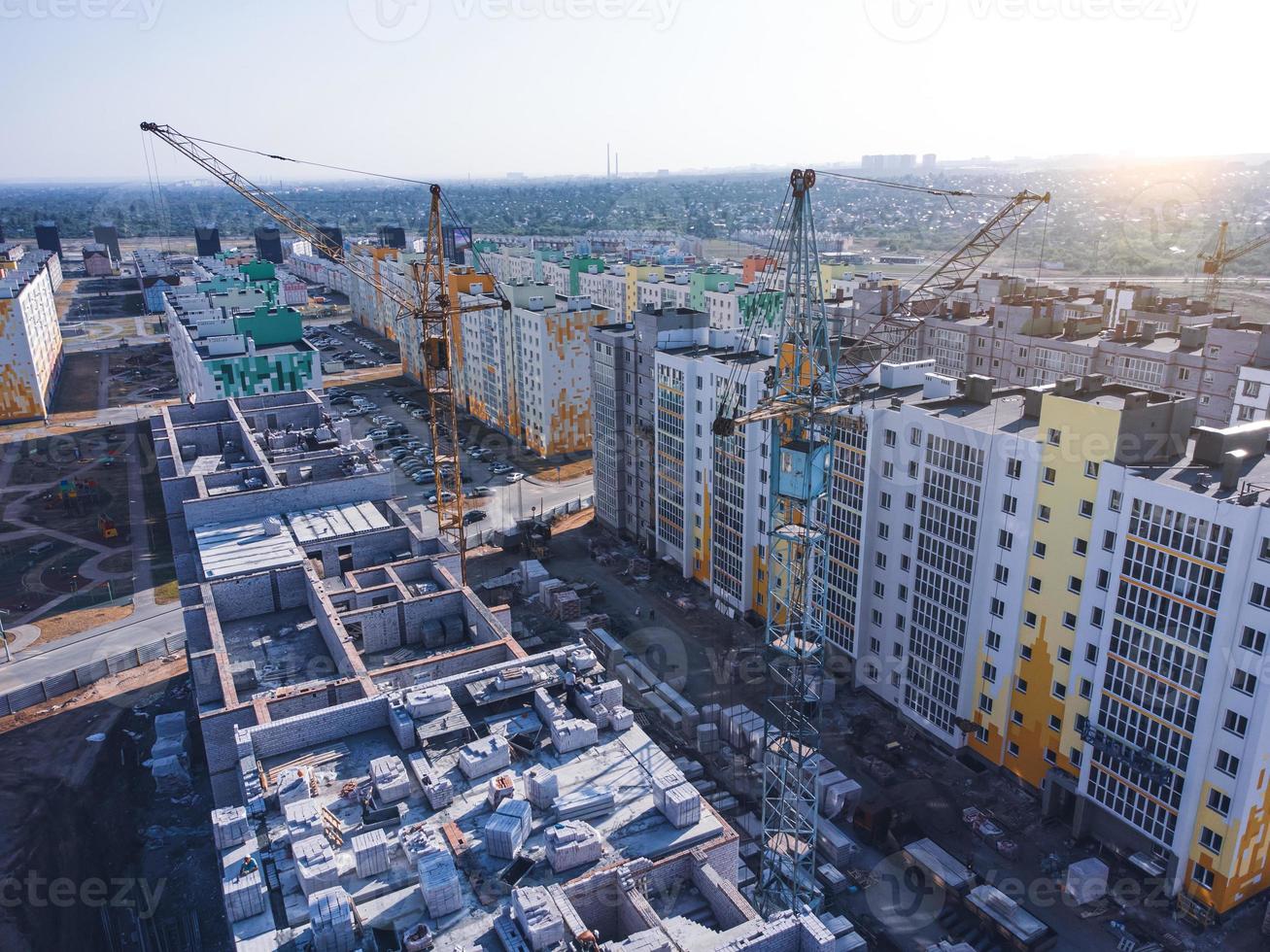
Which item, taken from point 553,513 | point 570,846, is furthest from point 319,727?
point 553,513

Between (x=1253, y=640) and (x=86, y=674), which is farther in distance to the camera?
(x=86, y=674)

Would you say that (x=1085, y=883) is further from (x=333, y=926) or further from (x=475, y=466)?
(x=475, y=466)

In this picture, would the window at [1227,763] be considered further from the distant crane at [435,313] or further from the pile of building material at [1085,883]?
the distant crane at [435,313]

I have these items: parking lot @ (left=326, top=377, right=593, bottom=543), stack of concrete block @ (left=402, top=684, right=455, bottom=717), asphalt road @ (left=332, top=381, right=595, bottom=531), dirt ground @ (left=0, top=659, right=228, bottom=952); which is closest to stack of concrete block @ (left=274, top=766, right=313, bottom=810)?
stack of concrete block @ (left=402, top=684, right=455, bottom=717)

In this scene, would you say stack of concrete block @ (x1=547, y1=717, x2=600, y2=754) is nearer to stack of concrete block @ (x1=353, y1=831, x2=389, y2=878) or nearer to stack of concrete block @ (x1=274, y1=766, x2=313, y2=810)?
stack of concrete block @ (x1=353, y1=831, x2=389, y2=878)

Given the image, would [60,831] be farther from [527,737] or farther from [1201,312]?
[1201,312]

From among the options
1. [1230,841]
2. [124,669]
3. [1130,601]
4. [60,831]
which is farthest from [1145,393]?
[124,669]
